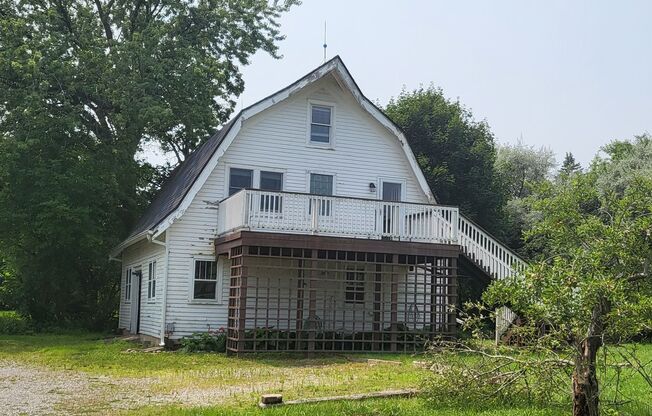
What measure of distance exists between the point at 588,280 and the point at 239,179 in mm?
14738

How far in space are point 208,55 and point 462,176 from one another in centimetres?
1354

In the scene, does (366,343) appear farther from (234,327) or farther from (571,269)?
(571,269)

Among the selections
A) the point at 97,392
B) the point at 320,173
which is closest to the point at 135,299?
the point at 320,173

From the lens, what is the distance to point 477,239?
21.8 meters

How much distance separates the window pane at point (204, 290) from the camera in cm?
2064

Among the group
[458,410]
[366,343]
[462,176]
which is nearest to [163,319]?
[366,343]

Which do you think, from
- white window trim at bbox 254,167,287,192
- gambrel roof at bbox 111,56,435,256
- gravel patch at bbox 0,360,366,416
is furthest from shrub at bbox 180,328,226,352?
gravel patch at bbox 0,360,366,416

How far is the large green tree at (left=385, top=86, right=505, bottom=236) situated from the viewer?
3497cm

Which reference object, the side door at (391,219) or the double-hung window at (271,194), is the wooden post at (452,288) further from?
the double-hung window at (271,194)

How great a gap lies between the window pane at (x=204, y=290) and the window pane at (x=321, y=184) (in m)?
4.35

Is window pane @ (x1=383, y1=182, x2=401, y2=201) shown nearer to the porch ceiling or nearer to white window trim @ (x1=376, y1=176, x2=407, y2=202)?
white window trim @ (x1=376, y1=176, x2=407, y2=202)

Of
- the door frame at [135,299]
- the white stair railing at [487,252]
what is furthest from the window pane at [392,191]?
the door frame at [135,299]

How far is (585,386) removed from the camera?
28.1 feet

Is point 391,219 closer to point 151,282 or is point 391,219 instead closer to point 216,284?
point 216,284
